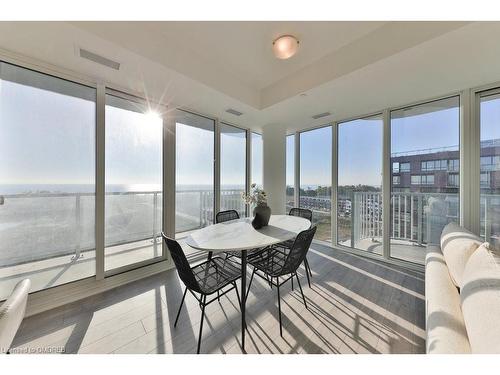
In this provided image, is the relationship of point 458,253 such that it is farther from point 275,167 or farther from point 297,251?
point 275,167

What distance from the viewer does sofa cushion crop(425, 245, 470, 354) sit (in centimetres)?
86

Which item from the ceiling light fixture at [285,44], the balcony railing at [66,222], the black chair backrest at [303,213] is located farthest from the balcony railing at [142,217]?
the ceiling light fixture at [285,44]

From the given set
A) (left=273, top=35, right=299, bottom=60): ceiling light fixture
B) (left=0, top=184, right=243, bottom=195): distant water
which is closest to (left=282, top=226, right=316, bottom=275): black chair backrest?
(left=273, top=35, right=299, bottom=60): ceiling light fixture

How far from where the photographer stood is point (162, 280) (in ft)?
7.92

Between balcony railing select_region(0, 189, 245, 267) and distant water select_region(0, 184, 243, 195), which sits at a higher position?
distant water select_region(0, 184, 243, 195)

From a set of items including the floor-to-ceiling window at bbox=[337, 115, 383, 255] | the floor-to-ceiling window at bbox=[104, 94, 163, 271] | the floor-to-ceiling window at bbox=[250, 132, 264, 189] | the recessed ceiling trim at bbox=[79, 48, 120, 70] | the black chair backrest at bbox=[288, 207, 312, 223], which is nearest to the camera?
the recessed ceiling trim at bbox=[79, 48, 120, 70]

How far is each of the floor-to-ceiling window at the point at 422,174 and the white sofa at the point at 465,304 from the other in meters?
1.42

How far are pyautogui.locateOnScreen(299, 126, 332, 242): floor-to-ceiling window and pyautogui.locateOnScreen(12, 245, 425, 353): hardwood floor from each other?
5.35ft

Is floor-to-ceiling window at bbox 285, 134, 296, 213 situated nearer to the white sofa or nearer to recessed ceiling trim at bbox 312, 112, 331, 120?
recessed ceiling trim at bbox 312, 112, 331, 120

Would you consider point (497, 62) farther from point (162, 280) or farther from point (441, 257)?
point (162, 280)

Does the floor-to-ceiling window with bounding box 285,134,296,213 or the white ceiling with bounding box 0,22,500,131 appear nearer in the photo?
the white ceiling with bounding box 0,22,500,131
